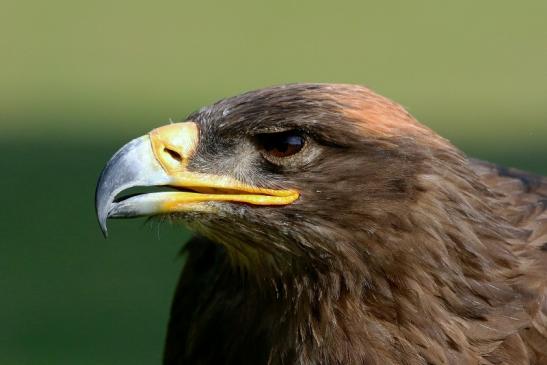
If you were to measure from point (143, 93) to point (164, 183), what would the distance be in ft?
17.2

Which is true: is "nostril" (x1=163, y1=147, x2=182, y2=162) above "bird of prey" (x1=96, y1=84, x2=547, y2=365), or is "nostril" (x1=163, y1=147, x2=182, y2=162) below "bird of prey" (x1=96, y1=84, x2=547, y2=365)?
above

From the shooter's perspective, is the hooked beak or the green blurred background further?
the green blurred background

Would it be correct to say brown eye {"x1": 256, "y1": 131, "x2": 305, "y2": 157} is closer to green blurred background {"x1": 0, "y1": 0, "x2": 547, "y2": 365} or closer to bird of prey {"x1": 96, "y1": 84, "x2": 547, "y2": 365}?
bird of prey {"x1": 96, "y1": 84, "x2": 547, "y2": 365}

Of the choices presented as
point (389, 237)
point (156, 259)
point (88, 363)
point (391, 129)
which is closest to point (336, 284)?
point (389, 237)

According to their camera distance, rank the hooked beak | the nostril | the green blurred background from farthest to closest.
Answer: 1. the green blurred background
2. the nostril
3. the hooked beak

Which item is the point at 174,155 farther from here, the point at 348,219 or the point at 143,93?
the point at 143,93

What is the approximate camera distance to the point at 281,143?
3.57 metres

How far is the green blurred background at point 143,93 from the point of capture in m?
6.99

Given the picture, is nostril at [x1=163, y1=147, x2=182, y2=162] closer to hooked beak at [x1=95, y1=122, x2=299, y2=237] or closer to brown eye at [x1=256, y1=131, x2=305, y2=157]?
hooked beak at [x1=95, y1=122, x2=299, y2=237]

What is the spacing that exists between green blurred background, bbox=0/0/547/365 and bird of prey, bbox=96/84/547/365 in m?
3.12

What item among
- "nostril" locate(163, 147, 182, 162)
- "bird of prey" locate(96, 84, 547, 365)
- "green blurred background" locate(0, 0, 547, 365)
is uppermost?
"nostril" locate(163, 147, 182, 162)

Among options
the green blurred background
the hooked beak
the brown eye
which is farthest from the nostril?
the green blurred background

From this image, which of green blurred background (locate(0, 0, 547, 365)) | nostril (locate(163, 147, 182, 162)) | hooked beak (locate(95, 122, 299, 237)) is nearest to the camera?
hooked beak (locate(95, 122, 299, 237))

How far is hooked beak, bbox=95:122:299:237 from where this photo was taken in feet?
11.4
